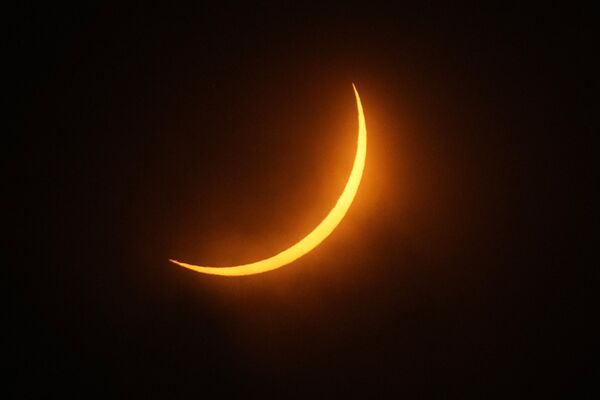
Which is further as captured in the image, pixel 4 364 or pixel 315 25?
pixel 4 364

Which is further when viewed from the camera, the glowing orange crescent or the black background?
the black background

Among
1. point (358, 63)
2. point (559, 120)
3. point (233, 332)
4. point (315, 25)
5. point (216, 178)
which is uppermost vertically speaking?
point (315, 25)

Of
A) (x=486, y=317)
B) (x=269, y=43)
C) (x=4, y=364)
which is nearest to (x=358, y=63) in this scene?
(x=269, y=43)

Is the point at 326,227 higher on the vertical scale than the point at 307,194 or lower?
lower

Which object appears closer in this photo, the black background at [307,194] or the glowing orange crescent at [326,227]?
the glowing orange crescent at [326,227]

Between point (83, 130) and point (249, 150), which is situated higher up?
point (83, 130)

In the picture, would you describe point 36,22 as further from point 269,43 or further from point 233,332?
point 233,332

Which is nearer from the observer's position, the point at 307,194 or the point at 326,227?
the point at 326,227
